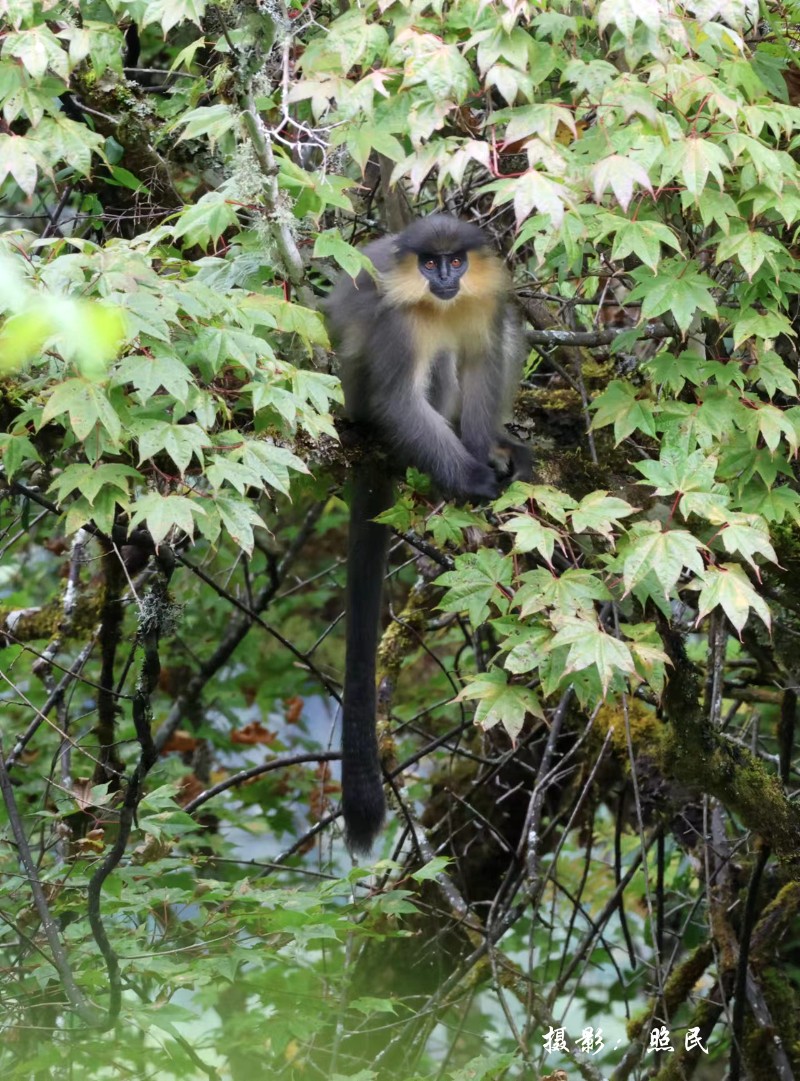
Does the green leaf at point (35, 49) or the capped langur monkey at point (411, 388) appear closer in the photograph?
the green leaf at point (35, 49)

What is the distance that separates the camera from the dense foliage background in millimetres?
2846

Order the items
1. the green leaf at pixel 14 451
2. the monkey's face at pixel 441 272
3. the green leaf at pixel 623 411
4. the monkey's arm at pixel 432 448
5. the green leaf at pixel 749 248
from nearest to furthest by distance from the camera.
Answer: the green leaf at pixel 14 451 → the green leaf at pixel 749 248 → the green leaf at pixel 623 411 → the monkey's arm at pixel 432 448 → the monkey's face at pixel 441 272

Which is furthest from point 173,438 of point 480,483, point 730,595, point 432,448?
point 480,483

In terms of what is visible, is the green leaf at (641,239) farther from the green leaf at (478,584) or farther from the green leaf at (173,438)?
the green leaf at (173,438)

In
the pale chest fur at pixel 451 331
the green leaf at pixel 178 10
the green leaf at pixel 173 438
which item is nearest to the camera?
the green leaf at pixel 173 438

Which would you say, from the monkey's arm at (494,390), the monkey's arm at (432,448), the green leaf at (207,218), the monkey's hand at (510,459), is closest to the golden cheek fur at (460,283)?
the monkey's arm at (494,390)

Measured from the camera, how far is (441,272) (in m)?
4.39

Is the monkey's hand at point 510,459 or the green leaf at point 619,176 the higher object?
the green leaf at point 619,176

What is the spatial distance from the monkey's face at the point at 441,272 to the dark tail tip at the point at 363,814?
→ 1748mm

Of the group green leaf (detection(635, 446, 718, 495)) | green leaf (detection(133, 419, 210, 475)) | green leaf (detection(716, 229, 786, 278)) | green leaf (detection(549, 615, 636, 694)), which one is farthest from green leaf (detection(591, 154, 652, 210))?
green leaf (detection(133, 419, 210, 475))

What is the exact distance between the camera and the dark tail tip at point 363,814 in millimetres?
4301

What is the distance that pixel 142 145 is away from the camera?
445cm

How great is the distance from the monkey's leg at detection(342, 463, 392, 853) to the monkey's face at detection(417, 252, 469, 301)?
2.18ft

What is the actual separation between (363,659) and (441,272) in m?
1.42
